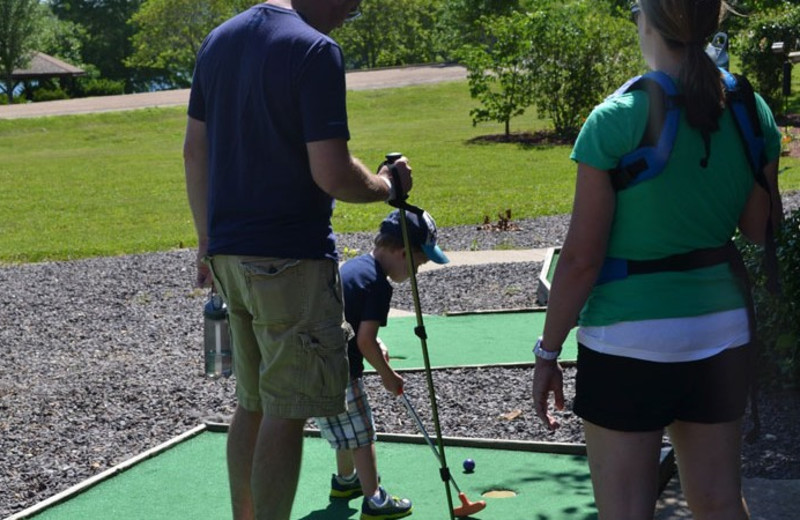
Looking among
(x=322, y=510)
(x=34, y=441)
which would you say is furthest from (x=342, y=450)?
(x=34, y=441)

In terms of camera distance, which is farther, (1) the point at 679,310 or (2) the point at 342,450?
(2) the point at 342,450

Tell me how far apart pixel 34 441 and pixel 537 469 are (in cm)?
242

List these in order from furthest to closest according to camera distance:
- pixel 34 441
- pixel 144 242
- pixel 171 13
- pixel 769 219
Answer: pixel 171 13, pixel 144 242, pixel 34 441, pixel 769 219

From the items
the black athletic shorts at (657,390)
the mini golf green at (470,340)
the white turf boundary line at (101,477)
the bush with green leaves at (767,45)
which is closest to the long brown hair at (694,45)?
the black athletic shorts at (657,390)

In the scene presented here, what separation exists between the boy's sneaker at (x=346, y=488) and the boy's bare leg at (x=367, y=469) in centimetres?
34

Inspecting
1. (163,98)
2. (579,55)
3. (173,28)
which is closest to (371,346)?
(579,55)

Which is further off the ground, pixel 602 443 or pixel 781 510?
pixel 602 443

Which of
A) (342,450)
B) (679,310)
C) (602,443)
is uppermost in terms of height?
(679,310)

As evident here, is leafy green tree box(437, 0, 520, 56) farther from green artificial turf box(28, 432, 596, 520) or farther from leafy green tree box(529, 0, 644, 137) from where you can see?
green artificial turf box(28, 432, 596, 520)

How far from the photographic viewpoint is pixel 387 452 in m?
5.06

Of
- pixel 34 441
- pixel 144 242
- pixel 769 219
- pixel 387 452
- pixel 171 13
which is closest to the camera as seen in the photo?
pixel 769 219

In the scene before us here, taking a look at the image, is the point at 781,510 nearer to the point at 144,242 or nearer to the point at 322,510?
the point at 322,510

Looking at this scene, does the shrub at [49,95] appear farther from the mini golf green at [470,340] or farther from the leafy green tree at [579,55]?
the mini golf green at [470,340]

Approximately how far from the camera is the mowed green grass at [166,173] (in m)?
14.8
